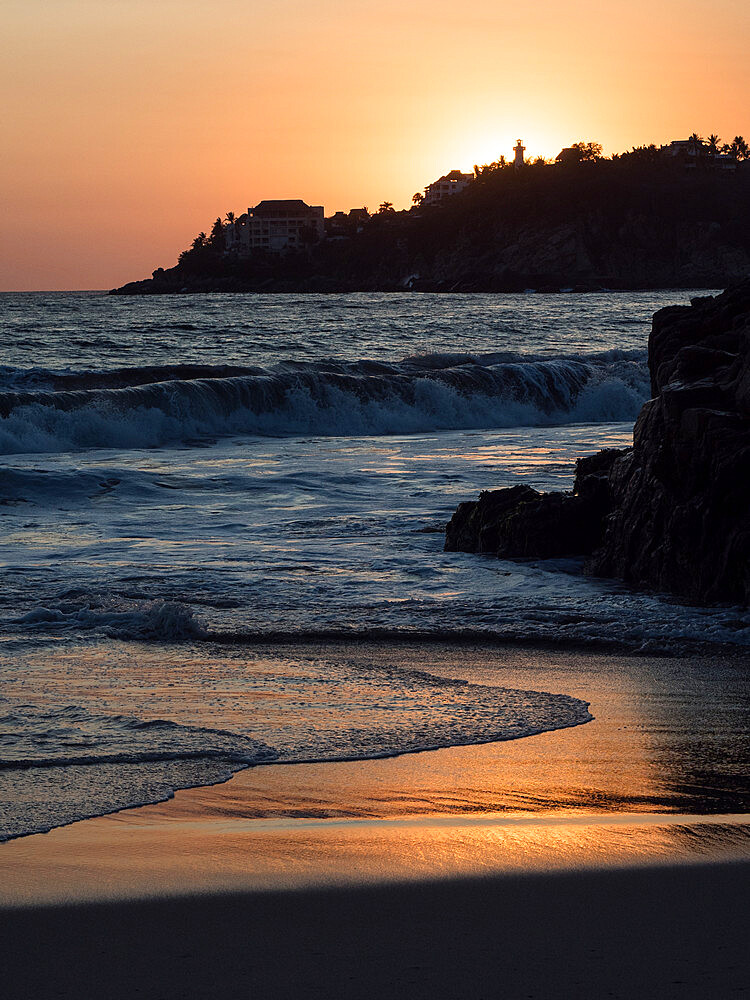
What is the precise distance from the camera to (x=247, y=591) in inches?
295

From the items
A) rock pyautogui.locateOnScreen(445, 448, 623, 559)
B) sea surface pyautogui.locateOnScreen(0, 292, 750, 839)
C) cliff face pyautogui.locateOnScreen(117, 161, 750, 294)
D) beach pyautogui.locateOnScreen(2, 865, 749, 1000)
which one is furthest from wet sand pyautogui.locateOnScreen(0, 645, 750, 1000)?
cliff face pyautogui.locateOnScreen(117, 161, 750, 294)

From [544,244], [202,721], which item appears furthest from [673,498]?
[544,244]

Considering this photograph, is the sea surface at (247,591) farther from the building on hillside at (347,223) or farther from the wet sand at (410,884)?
the building on hillside at (347,223)

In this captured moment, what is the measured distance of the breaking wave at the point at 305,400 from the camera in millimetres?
20578

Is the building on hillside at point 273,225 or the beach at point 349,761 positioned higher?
the building on hillside at point 273,225

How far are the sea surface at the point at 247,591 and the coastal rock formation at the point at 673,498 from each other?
328 mm

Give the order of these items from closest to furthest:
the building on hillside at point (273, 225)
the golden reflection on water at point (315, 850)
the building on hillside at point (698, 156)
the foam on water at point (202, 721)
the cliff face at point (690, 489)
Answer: the golden reflection on water at point (315, 850) < the foam on water at point (202, 721) < the cliff face at point (690, 489) < the building on hillside at point (698, 156) < the building on hillside at point (273, 225)

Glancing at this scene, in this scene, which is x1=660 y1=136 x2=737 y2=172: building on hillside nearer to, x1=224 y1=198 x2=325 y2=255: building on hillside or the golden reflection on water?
x1=224 y1=198 x2=325 y2=255: building on hillside

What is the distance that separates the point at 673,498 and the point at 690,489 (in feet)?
0.52

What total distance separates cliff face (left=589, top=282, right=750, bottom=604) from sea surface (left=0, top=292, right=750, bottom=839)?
307 millimetres

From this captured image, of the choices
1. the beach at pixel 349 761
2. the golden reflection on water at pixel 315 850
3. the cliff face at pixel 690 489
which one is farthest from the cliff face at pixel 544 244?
the golden reflection on water at pixel 315 850

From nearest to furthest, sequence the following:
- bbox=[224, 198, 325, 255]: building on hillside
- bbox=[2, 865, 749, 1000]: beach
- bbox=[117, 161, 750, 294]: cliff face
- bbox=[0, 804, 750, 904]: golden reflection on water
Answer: bbox=[2, 865, 749, 1000]: beach < bbox=[0, 804, 750, 904]: golden reflection on water < bbox=[117, 161, 750, 294]: cliff face < bbox=[224, 198, 325, 255]: building on hillside

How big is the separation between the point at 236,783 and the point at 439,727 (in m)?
1.04

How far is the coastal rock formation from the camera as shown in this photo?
7215 millimetres
